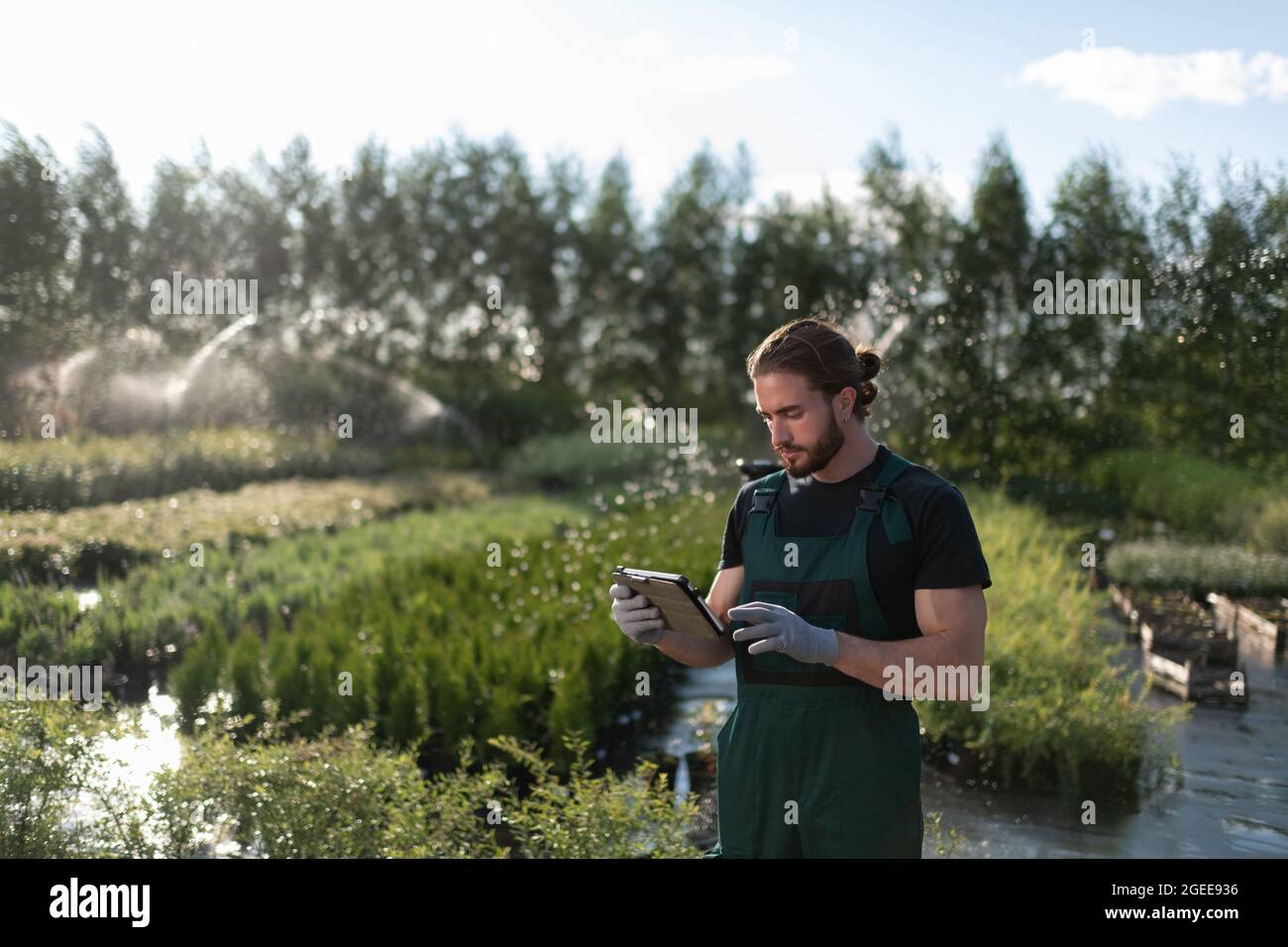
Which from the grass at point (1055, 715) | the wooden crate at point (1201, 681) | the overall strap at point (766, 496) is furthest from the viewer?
the wooden crate at point (1201, 681)

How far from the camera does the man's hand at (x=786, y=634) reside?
2123mm

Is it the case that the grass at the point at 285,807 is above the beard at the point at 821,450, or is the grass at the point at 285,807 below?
below

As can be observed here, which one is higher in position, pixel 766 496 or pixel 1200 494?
pixel 766 496

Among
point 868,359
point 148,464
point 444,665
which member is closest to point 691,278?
point 148,464

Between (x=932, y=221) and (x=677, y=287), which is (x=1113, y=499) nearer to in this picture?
(x=932, y=221)

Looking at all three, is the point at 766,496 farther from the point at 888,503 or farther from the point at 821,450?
the point at 888,503

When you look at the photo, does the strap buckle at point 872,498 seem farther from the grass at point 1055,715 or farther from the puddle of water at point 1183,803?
the grass at point 1055,715

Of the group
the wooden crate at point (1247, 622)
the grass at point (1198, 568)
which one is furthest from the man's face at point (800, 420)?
the grass at point (1198, 568)

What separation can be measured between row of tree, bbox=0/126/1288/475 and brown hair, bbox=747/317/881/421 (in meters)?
4.68

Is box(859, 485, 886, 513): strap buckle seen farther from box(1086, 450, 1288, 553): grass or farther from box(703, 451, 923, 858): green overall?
box(1086, 450, 1288, 553): grass

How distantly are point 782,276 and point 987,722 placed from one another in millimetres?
6602

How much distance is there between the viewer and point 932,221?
9719mm

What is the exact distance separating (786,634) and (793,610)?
0.25 metres

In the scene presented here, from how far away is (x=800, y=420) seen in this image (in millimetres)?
2346
